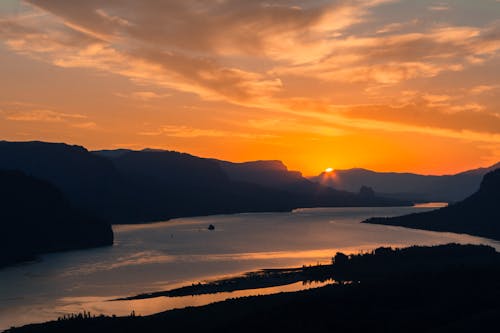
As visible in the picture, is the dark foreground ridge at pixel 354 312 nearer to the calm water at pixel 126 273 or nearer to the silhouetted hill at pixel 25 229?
the calm water at pixel 126 273

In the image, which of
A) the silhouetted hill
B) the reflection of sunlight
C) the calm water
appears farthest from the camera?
the silhouetted hill

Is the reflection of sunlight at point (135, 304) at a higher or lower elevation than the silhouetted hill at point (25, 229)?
lower

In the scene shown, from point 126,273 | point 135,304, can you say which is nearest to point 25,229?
point 126,273

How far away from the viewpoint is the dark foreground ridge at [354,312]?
7212 cm

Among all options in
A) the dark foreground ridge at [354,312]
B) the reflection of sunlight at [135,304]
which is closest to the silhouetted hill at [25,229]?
the reflection of sunlight at [135,304]

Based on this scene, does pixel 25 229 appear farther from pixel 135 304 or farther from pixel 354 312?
pixel 354 312

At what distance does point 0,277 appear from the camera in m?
133

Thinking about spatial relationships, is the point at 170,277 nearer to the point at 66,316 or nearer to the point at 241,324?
the point at 66,316

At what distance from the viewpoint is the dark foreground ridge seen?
237 ft

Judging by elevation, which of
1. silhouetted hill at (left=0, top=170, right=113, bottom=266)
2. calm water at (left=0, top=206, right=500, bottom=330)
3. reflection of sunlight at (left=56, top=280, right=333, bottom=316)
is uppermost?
silhouetted hill at (left=0, top=170, right=113, bottom=266)


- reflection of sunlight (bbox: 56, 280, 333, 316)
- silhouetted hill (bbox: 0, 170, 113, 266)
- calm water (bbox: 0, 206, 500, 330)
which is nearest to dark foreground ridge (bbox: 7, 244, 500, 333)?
reflection of sunlight (bbox: 56, 280, 333, 316)

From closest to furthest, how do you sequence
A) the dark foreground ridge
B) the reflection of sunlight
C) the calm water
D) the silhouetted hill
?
the dark foreground ridge → the reflection of sunlight → the calm water → the silhouetted hill

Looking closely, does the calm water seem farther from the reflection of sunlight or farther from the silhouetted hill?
the silhouetted hill

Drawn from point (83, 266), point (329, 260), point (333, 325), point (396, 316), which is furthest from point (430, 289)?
point (83, 266)
